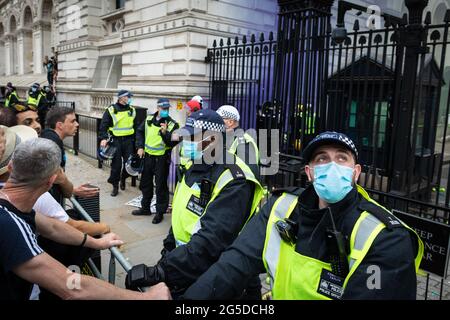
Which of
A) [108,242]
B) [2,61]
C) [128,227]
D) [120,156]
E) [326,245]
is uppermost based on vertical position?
[2,61]

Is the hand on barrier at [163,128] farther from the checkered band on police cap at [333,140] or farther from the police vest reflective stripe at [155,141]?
the checkered band on police cap at [333,140]

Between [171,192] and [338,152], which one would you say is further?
[171,192]

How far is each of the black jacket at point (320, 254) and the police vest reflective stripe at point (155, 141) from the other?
463 cm

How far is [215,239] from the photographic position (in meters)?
2.32

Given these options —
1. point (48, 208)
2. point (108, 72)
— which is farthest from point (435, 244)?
point (108, 72)

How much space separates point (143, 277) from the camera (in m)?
2.15

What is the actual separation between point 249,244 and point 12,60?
37410 millimetres

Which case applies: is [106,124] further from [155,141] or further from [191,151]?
[191,151]

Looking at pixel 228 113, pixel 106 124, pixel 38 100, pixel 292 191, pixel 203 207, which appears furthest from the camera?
pixel 38 100

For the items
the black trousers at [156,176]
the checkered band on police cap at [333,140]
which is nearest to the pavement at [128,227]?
the black trousers at [156,176]

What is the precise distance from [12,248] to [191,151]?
55.3 inches

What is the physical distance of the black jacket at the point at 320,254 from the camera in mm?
1621
